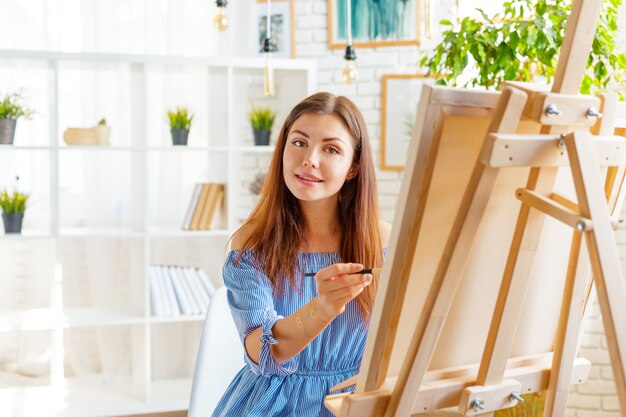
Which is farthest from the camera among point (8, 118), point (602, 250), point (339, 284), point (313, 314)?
point (8, 118)

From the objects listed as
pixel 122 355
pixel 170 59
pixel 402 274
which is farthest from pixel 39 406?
pixel 402 274

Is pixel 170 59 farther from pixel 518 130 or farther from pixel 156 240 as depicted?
pixel 518 130

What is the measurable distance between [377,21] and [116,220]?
1685mm

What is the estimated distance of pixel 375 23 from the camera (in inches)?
156

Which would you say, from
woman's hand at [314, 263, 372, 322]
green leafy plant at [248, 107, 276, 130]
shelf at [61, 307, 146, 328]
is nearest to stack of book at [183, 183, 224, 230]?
green leafy plant at [248, 107, 276, 130]

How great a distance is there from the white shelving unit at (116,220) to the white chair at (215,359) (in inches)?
49.6

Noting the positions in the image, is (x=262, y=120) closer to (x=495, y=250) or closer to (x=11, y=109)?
(x=11, y=109)

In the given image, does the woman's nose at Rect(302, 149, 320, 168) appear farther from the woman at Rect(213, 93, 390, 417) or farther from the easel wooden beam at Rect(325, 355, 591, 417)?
the easel wooden beam at Rect(325, 355, 591, 417)

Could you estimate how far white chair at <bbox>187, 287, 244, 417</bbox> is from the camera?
7.23ft

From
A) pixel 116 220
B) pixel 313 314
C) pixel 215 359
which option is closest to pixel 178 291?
pixel 116 220

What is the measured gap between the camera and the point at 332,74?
398cm

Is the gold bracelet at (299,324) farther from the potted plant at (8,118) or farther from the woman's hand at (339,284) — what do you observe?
the potted plant at (8,118)

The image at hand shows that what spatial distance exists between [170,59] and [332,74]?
2.97ft

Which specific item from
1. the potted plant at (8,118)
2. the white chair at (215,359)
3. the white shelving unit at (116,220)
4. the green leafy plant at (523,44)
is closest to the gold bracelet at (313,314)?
the white chair at (215,359)
